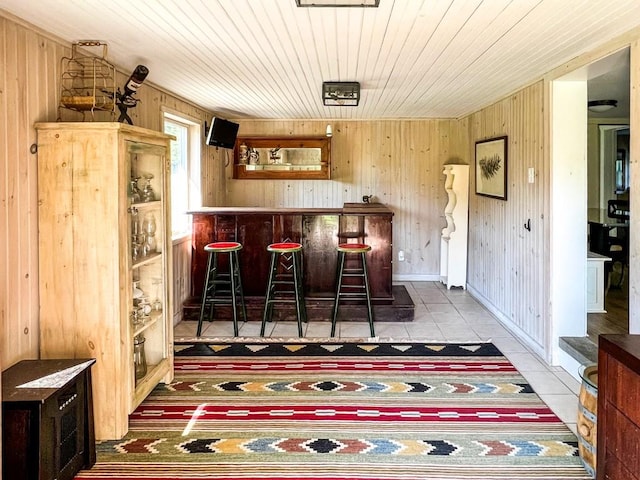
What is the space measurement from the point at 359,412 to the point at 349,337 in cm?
151

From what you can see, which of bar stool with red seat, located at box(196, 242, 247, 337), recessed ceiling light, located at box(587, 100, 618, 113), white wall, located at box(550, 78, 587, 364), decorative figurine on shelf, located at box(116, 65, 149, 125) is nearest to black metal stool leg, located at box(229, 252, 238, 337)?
bar stool with red seat, located at box(196, 242, 247, 337)


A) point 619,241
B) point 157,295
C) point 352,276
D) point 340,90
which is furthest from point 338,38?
point 619,241

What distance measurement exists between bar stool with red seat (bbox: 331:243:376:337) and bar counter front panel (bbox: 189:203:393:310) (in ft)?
0.49

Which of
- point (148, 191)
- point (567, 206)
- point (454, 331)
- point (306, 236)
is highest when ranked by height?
point (148, 191)

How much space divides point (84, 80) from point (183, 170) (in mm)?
2281

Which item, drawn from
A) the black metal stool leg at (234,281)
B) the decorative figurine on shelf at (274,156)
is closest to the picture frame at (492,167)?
the decorative figurine on shelf at (274,156)

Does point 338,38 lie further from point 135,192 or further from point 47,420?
point 47,420

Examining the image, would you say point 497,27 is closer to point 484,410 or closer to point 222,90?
point 484,410

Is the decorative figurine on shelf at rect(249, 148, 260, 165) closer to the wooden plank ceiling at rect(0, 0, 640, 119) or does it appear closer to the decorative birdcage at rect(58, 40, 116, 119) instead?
the wooden plank ceiling at rect(0, 0, 640, 119)

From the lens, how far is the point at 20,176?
2.64 meters

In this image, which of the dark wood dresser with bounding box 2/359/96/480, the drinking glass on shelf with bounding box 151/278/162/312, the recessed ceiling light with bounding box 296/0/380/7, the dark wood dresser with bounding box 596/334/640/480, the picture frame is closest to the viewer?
the dark wood dresser with bounding box 596/334/640/480

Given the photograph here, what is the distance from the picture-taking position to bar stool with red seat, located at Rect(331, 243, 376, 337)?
4.66m

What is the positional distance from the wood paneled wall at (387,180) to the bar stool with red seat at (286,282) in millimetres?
2162

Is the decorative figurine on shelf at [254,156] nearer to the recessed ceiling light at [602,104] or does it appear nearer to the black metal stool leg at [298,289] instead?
the black metal stool leg at [298,289]
